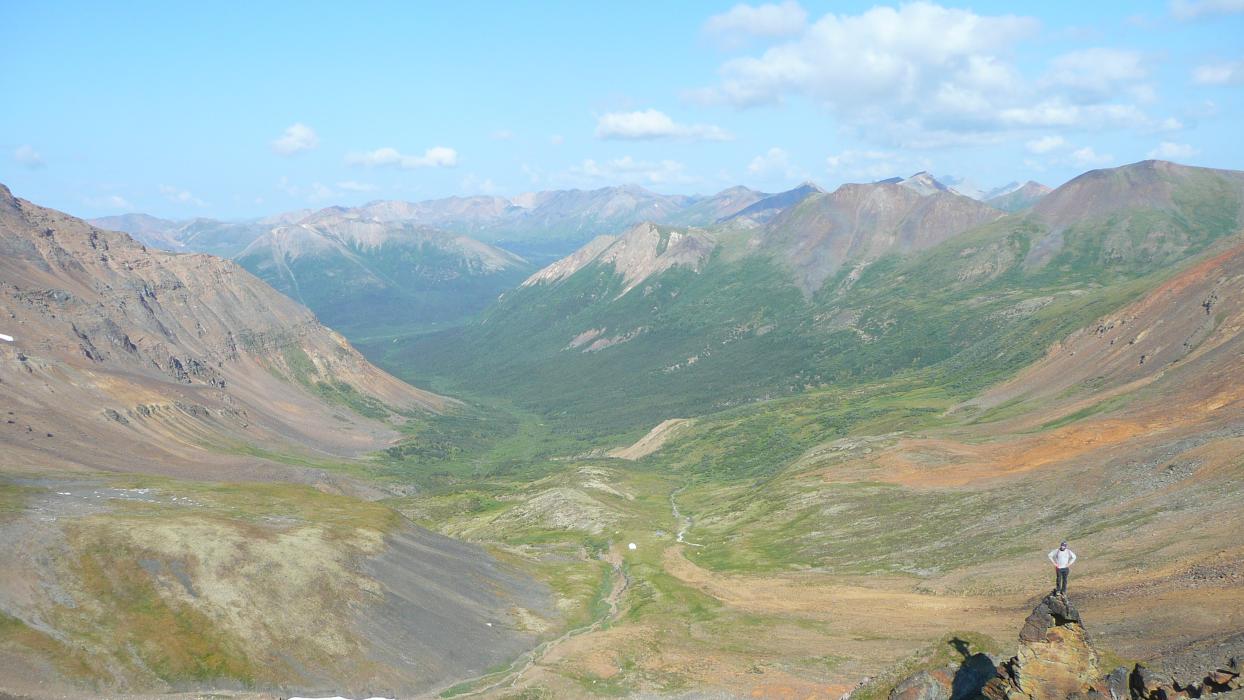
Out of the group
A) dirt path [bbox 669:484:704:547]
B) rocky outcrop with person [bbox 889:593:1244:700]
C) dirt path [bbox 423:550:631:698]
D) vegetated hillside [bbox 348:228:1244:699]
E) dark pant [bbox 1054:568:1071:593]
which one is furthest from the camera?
dirt path [bbox 669:484:704:547]

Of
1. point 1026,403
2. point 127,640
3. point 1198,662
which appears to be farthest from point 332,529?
point 1026,403

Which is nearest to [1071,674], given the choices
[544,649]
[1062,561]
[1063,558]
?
[1062,561]

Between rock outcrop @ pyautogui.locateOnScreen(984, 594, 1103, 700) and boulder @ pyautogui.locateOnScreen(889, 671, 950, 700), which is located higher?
rock outcrop @ pyautogui.locateOnScreen(984, 594, 1103, 700)

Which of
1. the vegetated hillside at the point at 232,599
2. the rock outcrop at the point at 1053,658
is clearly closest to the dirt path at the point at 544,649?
the vegetated hillside at the point at 232,599

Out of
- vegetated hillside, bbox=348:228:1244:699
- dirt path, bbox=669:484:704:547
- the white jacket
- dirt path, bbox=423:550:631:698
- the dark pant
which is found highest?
the white jacket

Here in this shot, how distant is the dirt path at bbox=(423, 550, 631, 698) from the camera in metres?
90.2

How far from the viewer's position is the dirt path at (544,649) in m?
90.2

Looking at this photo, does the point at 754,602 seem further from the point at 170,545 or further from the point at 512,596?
the point at 170,545

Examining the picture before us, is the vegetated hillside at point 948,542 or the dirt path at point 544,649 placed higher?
the vegetated hillside at point 948,542

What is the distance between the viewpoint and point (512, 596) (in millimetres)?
123812

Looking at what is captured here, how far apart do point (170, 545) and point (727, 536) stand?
95.2 metres

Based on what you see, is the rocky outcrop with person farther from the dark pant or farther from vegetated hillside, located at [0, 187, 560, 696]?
vegetated hillside, located at [0, 187, 560, 696]

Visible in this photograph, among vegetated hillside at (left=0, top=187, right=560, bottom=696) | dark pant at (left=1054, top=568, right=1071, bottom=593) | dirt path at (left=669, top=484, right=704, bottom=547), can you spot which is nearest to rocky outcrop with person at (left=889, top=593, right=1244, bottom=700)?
dark pant at (left=1054, top=568, right=1071, bottom=593)

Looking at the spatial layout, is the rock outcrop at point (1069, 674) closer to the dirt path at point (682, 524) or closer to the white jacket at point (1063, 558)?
the white jacket at point (1063, 558)
